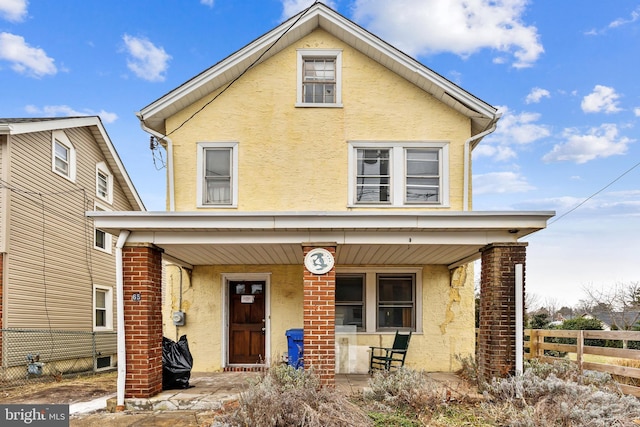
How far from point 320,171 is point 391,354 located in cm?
402

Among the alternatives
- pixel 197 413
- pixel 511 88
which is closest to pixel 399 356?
pixel 197 413

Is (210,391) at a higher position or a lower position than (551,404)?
lower

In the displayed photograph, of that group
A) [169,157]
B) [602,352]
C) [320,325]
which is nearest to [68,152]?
[169,157]

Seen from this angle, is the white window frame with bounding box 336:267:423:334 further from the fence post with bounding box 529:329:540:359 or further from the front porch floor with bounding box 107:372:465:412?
the fence post with bounding box 529:329:540:359

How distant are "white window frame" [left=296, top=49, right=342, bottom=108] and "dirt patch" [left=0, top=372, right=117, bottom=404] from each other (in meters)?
6.99

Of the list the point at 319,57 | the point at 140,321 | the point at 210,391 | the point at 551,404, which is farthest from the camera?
the point at 319,57

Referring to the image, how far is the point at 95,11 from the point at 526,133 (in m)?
14.0

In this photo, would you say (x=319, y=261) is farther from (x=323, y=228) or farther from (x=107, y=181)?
(x=107, y=181)

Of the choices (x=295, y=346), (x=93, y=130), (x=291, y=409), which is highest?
(x=93, y=130)

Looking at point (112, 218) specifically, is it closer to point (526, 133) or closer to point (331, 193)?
point (331, 193)

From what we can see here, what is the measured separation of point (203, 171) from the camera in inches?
399

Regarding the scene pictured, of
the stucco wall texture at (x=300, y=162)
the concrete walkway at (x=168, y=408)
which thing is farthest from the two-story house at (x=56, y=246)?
the concrete walkway at (x=168, y=408)

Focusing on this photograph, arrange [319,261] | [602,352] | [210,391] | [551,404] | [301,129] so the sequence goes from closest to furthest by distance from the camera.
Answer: [551,404] → [319,261] → [210,391] → [602,352] → [301,129]

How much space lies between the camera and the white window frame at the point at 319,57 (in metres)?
10.3
